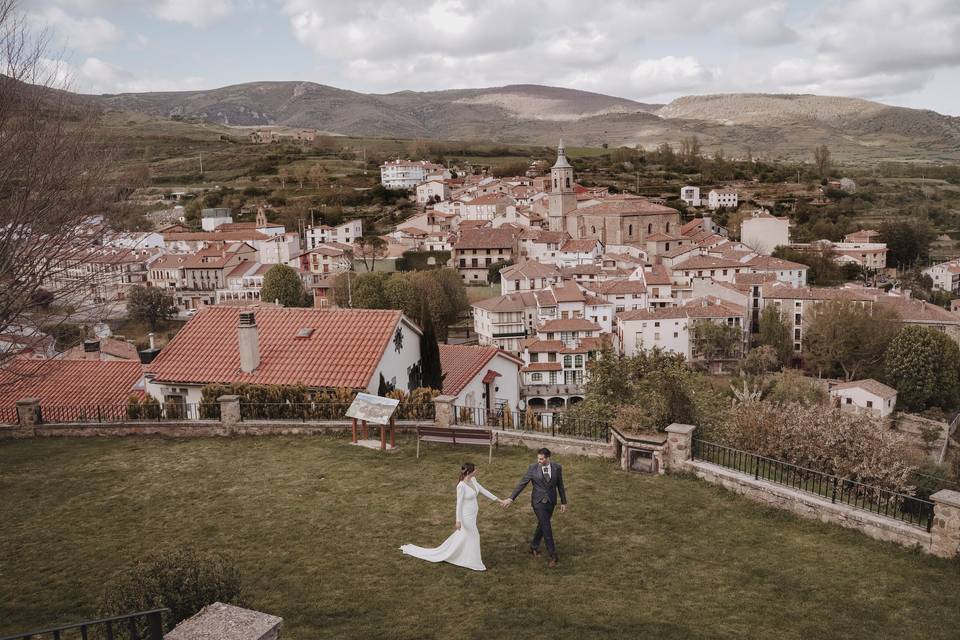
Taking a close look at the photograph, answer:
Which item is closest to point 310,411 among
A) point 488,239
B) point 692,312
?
point 692,312

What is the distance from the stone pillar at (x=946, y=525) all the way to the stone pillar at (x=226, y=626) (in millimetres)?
7694

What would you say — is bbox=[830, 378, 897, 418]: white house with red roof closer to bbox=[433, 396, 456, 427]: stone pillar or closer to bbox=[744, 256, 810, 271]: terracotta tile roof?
bbox=[744, 256, 810, 271]: terracotta tile roof

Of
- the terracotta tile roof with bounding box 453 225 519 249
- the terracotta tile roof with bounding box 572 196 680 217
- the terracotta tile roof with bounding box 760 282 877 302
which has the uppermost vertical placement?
the terracotta tile roof with bounding box 572 196 680 217

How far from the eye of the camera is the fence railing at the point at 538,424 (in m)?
13.5

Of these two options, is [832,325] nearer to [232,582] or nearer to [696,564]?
[696,564]

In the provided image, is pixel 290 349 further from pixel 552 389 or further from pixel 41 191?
pixel 552 389

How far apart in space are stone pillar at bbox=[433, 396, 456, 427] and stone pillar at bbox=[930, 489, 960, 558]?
27.6 feet

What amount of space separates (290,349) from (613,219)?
3099 inches

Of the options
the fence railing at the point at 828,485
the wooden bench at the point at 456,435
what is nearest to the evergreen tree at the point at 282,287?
the wooden bench at the point at 456,435

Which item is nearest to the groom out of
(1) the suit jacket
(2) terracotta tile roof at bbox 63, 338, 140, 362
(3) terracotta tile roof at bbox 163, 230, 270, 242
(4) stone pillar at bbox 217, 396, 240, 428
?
(1) the suit jacket

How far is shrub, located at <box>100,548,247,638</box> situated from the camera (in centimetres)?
558

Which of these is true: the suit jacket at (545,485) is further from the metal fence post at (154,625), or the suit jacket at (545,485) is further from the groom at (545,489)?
the metal fence post at (154,625)

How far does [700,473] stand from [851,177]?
497ft

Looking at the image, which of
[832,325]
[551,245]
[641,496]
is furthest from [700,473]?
[551,245]
